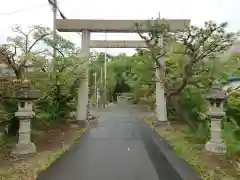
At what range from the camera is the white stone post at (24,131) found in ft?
26.4

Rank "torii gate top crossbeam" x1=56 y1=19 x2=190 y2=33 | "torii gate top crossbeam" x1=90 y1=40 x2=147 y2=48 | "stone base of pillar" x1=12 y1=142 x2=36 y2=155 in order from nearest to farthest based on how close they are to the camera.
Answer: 1. "stone base of pillar" x1=12 y1=142 x2=36 y2=155
2. "torii gate top crossbeam" x1=56 y1=19 x2=190 y2=33
3. "torii gate top crossbeam" x1=90 y1=40 x2=147 y2=48

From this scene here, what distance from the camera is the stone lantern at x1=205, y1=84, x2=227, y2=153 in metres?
7.95

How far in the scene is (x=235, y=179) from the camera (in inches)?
225

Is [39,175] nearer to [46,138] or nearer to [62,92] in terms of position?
[46,138]

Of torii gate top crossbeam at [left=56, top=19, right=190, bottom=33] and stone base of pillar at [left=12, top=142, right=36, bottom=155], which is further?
torii gate top crossbeam at [left=56, top=19, right=190, bottom=33]

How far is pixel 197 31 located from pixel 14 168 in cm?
740

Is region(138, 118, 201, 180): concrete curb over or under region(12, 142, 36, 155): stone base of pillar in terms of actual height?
under

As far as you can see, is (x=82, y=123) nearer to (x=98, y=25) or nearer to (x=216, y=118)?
(x=98, y=25)

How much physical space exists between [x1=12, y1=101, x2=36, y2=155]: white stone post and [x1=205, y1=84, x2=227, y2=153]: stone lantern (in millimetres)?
5209

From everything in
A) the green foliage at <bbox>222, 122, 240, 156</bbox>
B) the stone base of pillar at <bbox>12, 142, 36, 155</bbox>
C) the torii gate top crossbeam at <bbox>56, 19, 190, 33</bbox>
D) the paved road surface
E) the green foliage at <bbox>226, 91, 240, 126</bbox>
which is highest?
the torii gate top crossbeam at <bbox>56, 19, 190, 33</bbox>

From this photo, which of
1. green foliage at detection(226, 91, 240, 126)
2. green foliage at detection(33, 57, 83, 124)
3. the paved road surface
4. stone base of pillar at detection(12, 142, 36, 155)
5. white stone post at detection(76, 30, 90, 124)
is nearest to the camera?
the paved road surface

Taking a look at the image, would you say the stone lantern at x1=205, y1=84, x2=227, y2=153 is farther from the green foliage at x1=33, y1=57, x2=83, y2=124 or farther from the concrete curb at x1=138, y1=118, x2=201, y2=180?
the green foliage at x1=33, y1=57, x2=83, y2=124

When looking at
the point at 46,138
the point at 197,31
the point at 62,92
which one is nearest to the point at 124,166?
the point at 46,138

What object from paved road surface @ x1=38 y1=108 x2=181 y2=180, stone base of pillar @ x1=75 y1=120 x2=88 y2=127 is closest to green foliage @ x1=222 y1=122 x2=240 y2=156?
paved road surface @ x1=38 y1=108 x2=181 y2=180
